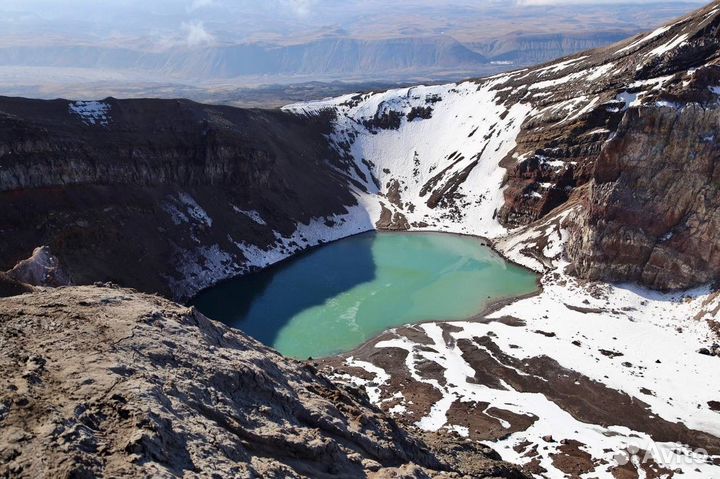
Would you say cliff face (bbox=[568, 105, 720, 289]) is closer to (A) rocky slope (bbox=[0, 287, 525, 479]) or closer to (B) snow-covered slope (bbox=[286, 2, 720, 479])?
(B) snow-covered slope (bbox=[286, 2, 720, 479])

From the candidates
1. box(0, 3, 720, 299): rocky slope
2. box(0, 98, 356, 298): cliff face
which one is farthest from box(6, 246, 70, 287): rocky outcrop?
box(0, 3, 720, 299): rocky slope

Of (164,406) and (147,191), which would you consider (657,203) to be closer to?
(164,406)

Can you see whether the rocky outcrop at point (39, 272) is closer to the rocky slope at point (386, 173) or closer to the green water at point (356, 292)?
the rocky slope at point (386, 173)

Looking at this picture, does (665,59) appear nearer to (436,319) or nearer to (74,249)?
(436,319)

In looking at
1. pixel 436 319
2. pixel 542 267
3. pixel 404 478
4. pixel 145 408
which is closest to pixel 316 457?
pixel 404 478

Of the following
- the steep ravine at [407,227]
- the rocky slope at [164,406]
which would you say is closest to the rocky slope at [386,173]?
the steep ravine at [407,227]

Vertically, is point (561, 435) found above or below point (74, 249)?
below
